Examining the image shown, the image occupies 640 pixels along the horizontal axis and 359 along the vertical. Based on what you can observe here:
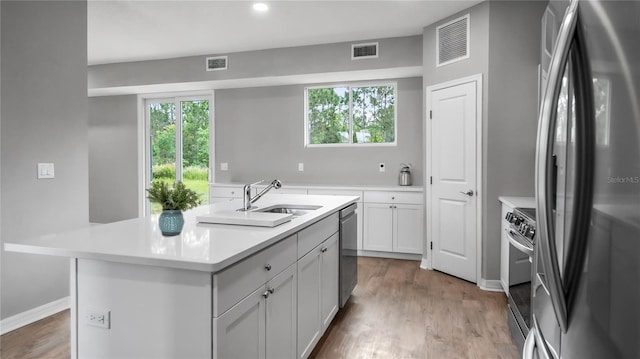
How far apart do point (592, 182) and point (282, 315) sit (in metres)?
1.50

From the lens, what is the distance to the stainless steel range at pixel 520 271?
7.01ft

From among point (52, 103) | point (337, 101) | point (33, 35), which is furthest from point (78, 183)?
point (337, 101)

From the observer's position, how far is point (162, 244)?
1567 mm

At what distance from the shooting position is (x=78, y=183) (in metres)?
3.29

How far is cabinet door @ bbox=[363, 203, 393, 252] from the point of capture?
477 cm

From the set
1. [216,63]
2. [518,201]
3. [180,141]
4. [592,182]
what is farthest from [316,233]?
[180,141]

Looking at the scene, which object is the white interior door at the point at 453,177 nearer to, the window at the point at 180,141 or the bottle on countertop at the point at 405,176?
the bottle on countertop at the point at 405,176

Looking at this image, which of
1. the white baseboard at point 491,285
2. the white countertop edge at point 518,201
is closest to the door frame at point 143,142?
the white countertop edge at point 518,201

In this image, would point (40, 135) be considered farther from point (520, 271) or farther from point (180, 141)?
point (520, 271)

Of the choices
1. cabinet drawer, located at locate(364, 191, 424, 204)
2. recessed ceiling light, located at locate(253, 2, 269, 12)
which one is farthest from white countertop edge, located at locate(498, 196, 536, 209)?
recessed ceiling light, located at locate(253, 2, 269, 12)

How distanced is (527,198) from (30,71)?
14.0ft

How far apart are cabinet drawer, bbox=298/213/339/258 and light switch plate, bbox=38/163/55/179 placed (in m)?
2.27

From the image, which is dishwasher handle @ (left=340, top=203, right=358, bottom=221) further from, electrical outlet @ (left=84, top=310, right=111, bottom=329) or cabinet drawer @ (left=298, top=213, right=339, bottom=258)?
electrical outlet @ (left=84, top=310, right=111, bottom=329)

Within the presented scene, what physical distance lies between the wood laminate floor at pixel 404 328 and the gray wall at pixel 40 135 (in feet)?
1.25
